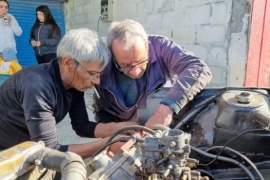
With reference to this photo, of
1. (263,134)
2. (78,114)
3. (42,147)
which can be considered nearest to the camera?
(42,147)

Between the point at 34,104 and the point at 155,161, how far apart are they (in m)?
0.72

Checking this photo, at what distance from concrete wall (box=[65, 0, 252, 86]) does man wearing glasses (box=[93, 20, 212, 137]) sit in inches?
46.6

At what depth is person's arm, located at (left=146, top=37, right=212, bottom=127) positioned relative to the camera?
1.51m

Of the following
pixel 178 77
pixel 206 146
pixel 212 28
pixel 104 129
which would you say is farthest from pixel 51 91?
pixel 212 28

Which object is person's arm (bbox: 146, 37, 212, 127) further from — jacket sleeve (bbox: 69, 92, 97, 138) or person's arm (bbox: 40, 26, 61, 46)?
person's arm (bbox: 40, 26, 61, 46)

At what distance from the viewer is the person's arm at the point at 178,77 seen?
151cm

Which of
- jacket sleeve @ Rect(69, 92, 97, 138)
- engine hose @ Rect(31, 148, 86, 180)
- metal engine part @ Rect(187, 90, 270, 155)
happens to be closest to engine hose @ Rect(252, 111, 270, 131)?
metal engine part @ Rect(187, 90, 270, 155)

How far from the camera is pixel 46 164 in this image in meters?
0.87

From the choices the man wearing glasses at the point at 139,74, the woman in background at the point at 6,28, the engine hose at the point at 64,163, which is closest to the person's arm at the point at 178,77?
the man wearing glasses at the point at 139,74

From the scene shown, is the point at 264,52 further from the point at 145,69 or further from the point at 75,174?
the point at 75,174

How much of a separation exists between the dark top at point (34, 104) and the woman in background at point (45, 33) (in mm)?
3557

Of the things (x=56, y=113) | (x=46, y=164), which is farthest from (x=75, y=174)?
(x=56, y=113)

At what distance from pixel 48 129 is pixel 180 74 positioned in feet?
2.45

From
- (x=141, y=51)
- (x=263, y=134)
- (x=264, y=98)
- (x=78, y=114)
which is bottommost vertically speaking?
(x=78, y=114)
